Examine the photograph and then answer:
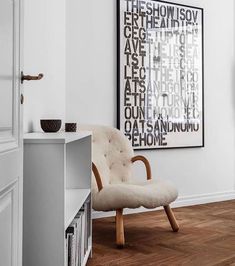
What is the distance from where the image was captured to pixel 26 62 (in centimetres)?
226

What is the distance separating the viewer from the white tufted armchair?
2668 millimetres

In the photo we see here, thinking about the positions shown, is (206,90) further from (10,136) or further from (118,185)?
(10,136)

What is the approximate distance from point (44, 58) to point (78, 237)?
1.21 metres

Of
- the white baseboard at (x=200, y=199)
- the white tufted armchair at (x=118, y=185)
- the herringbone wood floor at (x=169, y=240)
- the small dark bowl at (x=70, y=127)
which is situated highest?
the small dark bowl at (x=70, y=127)

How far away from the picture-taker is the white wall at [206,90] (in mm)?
3461

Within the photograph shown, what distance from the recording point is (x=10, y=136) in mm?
1341

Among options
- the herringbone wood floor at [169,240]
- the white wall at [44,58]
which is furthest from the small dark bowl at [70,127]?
the herringbone wood floor at [169,240]

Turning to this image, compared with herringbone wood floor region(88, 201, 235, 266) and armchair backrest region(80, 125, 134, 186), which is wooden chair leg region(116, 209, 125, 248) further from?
armchair backrest region(80, 125, 134, 186)

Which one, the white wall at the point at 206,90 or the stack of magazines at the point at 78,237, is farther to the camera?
the white wall at the point at 206,90

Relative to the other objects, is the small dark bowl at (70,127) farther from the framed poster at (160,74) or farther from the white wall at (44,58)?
the framed poster at (160,74)

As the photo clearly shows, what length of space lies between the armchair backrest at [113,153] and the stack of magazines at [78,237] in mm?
751

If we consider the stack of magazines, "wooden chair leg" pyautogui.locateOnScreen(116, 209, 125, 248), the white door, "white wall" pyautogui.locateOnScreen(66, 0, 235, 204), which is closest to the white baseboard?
"white wall" pyautogui.locateOnScreen(66, 0, 235, 204)

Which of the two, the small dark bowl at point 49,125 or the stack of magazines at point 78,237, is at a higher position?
the small dark bowl at point 49,125


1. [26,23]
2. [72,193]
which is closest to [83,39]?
[26,23]
